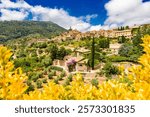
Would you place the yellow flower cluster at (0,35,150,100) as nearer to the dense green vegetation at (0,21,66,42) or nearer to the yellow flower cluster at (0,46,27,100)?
the yellow flower cluster at (0,46,27,100)

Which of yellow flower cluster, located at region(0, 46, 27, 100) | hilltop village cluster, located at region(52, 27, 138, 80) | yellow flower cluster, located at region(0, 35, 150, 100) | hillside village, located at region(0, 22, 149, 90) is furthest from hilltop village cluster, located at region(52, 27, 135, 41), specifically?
yellow flower cluster, located at region(0, 46, 27, 100)

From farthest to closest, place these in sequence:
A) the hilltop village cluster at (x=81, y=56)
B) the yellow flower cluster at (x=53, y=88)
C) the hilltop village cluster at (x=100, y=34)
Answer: the hilltop village cluster at (x=100, y=34)
the hilltop village cluster at (x=81, y=56)
the yellow flower cluster at (x=53, y=88)

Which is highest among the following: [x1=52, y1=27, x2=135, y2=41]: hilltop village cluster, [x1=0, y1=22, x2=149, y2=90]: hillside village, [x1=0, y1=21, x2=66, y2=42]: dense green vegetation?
[x1=0, y1=21, x2=66, y2=42]: dense green vegetation

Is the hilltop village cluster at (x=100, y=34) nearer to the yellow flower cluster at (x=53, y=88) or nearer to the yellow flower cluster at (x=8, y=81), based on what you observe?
the yellow flower cluster at (x=53, y=88)

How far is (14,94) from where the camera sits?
11.7 ft

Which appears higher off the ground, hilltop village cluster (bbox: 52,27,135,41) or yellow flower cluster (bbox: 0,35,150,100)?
hilltop village cluster (bbox: 52,27,135,41)

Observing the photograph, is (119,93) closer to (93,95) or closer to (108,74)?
(93,95)

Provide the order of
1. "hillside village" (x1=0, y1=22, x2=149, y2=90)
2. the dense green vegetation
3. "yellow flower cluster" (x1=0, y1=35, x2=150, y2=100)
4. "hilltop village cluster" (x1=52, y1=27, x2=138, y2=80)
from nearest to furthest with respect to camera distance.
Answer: "yellow flower cluster" (x1=0, y1=35, x2=150, y2=100) → "hillside village" (x1=0, y1=22, x2=149, y2=90) → "hilltop village cluster" (x1=52, y1=27, x2=138, y2=80) → the dense green vegetation

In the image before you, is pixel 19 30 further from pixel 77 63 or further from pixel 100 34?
pixel 77 63

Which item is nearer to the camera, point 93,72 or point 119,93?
point 119,93

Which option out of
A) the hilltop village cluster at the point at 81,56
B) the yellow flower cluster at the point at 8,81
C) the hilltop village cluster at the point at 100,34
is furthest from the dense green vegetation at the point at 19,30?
the yellow flower cluster at the point at 8,81

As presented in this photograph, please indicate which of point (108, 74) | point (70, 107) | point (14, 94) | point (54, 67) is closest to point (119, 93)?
point (70, 107)

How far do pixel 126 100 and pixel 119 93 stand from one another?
0.31ft

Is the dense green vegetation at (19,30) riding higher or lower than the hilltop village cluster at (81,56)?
higher
